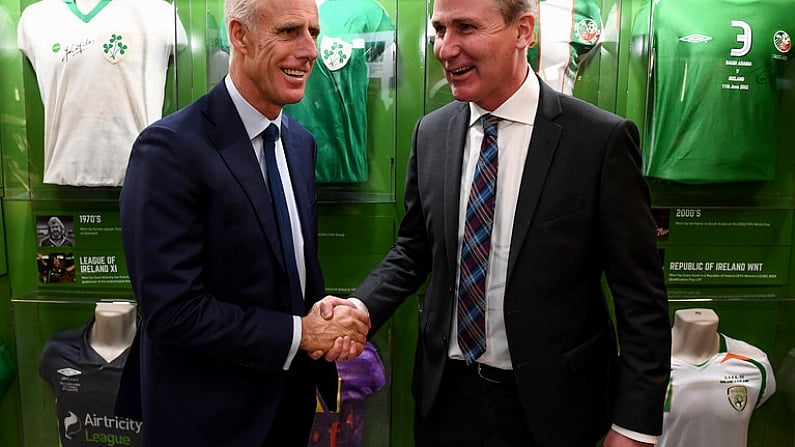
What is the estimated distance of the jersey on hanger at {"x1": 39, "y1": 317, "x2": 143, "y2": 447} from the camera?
8.13ft

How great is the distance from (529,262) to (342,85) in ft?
4.00

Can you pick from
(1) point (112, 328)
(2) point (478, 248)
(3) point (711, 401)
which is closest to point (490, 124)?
(2) point (478, 248)

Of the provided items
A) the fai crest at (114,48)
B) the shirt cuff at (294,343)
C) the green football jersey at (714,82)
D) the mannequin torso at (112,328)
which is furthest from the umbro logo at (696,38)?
the mannequin torso at (112,328)

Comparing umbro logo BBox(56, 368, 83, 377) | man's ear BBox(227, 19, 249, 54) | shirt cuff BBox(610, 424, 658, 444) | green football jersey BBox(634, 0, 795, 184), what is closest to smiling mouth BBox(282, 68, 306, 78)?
man's ear BBox(227, 19, 249, 54)

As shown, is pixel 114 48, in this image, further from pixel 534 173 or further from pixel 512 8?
pixel 534 173

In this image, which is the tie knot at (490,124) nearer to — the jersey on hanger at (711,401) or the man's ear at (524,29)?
the man's ear at (524,29)

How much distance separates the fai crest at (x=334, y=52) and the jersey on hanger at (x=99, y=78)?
52 centimetres

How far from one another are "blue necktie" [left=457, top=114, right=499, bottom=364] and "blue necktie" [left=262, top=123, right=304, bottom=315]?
0.40 m

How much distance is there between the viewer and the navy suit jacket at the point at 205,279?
1.46 metres

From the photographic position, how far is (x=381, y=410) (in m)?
2.70

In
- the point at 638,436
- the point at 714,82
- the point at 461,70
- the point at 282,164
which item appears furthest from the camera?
the point at 714,82

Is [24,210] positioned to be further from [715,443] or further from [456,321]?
[715,443]

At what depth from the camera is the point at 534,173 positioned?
4.98 ft

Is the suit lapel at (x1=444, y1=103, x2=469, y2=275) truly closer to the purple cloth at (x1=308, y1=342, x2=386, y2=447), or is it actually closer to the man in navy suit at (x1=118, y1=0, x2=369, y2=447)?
the man in navy suit at (x1=118, y1=0, x2=369, y2=447)
